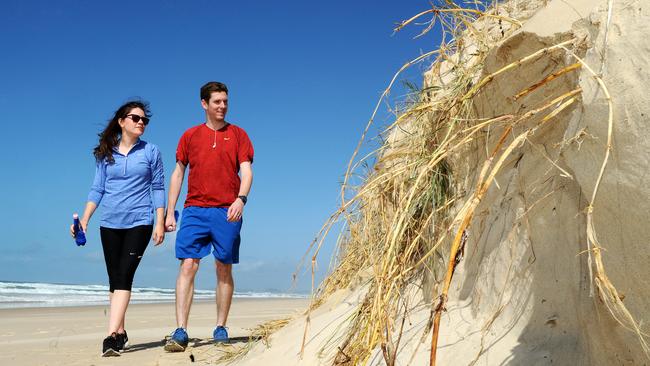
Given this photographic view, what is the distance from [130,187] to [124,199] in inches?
4.7

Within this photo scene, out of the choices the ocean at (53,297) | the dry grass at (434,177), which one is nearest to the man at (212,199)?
the dry grass at (434,177)

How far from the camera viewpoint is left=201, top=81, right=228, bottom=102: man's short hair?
524 cm

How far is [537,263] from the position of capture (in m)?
2.07

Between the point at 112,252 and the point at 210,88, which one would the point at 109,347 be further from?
the point at 210,88

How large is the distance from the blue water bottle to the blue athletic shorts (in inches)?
31.3

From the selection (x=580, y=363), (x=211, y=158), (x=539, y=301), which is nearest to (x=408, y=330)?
(x=539, y=301)

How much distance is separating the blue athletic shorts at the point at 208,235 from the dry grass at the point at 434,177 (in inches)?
58.4

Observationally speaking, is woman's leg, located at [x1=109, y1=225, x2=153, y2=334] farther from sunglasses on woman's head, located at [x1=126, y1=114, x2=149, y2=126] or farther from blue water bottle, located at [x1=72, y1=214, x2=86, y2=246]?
sunglasses on woman's head, located at [x1=126, y1=114, x2=149, y2=126]

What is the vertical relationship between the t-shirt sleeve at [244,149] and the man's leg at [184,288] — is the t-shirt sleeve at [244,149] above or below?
above

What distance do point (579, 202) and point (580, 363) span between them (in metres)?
0.47

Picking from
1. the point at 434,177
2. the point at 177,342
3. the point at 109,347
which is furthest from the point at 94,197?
the point at 434,177

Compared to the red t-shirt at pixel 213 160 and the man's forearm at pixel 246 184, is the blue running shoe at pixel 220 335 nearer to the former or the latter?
the red t-shirt at pixel 213 160

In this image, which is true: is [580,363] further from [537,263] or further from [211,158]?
[211,158]

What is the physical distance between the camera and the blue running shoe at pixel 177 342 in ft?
15.5
